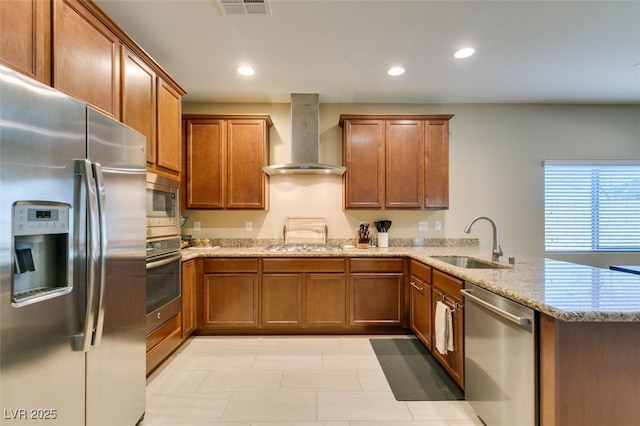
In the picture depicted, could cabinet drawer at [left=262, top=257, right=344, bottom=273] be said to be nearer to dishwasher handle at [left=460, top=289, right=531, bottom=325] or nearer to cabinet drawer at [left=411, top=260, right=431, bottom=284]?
cabinet drawer at [left=411, top=260, right=431, bottom=284]

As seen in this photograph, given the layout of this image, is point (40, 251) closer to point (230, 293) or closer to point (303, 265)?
point (230, 293)

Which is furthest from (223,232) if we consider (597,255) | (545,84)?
(597,255)

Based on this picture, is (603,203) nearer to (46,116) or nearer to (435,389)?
(435,389)

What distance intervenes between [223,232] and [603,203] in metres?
5.02

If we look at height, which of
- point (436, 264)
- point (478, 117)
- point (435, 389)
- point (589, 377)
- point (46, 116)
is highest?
point (478, 117)

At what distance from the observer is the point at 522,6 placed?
6.62 ft

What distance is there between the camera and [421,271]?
273 centimetres

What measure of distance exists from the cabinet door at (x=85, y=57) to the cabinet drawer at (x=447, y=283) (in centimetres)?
259

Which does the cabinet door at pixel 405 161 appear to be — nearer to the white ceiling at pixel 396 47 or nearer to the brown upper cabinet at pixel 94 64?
the white ceiling at pixel 396 47

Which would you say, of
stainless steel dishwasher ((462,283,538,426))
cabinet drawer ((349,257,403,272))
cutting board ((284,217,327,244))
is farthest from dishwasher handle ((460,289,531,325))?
cutting board ((284,217,327,244))

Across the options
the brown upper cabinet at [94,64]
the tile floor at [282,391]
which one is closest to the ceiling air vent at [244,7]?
the brown upper cabinet at [94,64]

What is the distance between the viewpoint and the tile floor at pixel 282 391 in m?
1.83

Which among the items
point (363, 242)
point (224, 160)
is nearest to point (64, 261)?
point (224, 160)

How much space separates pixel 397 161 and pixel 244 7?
221 cm
